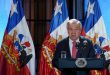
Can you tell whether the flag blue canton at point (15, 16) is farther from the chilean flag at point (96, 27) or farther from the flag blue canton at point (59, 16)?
the chilean flag at point (96, 27)

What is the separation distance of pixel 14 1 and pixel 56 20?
744 millimetres

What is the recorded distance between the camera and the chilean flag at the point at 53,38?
17.4 feet

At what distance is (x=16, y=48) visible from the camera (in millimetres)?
5273

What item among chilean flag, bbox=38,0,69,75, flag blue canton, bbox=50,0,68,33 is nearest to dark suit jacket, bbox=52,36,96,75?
chilean flag, bbox=38,0,69,75

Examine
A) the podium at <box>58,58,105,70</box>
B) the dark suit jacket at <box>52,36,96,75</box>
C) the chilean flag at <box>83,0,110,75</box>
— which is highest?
the chilean flag at <box>83,0,110,75</box>

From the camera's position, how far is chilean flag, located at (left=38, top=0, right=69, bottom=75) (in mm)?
5305

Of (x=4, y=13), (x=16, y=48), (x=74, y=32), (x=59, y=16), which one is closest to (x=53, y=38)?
(x=59, y=16)

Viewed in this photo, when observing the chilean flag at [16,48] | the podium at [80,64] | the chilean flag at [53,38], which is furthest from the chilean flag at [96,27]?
the podium at [80,64]

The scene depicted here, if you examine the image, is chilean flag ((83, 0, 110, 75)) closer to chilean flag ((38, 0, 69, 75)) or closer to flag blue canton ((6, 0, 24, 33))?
chilean flag ((38, 0, 69, 75))

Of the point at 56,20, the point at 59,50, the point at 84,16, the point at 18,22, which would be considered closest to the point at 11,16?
the point at 18,22

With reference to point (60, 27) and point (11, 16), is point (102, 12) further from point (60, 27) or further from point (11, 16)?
point (11, 16)

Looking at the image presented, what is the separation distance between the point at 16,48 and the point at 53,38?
0.61 m

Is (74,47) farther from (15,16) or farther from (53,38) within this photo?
(15,16)

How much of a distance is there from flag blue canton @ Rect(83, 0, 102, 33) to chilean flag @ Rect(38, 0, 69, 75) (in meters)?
0.36
